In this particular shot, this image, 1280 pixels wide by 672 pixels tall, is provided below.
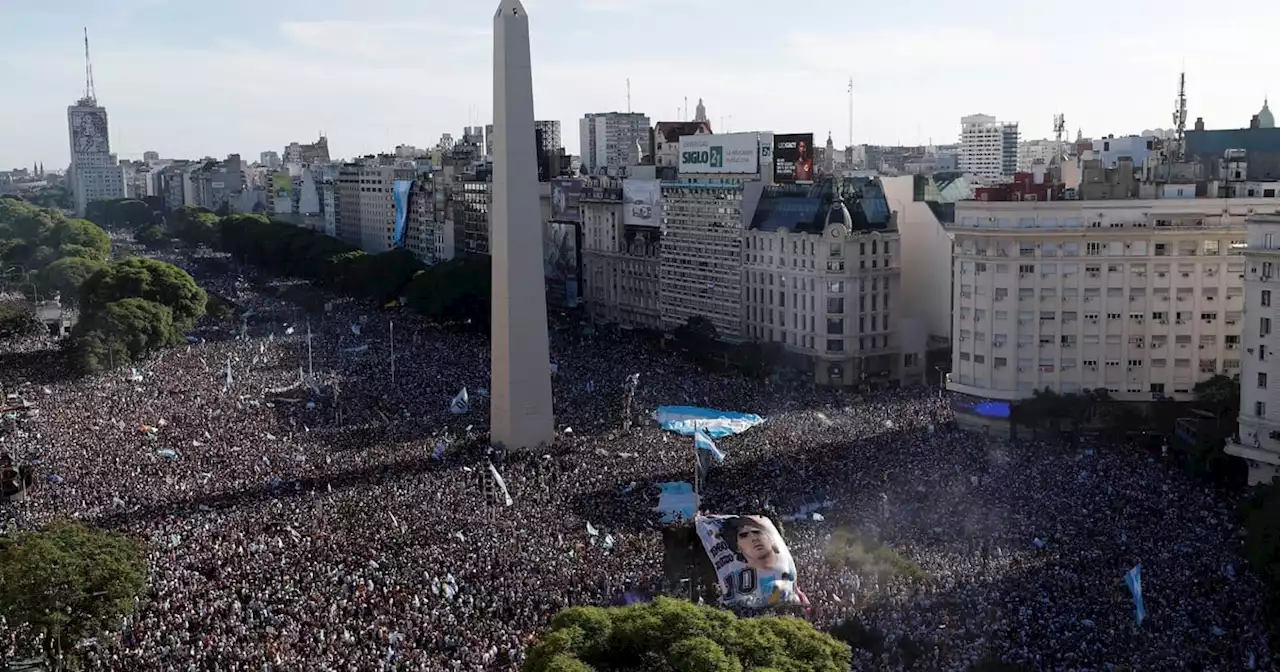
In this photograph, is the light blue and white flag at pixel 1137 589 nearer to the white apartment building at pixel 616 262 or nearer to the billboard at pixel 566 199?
the white apartment building at pixel 616 262

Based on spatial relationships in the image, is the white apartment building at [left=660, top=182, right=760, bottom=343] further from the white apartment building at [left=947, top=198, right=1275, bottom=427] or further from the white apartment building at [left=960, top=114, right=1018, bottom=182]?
the white apartment building at [left=960, top=114, right=1018, bottom=182]

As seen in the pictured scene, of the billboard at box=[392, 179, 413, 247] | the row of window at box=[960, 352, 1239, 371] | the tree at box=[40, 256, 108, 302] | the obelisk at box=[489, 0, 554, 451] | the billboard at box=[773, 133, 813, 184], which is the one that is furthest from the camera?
the billboard at box=[392, 179, 413, 247]

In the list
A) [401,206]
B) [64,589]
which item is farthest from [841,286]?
[401,206]

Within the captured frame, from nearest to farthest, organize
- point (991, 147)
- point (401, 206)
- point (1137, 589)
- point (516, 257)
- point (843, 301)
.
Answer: point (1137, 589), point (516, 257), point (843, 301), point (401, 206), point (991, 147)

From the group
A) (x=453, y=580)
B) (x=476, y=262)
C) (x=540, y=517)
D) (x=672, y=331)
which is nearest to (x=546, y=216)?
(x=476, y=262)

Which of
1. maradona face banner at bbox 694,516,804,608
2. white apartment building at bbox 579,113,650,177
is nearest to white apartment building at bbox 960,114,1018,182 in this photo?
white apartment building at bbox 579,113,650,177

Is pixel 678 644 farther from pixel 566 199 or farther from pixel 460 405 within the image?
pixel 566 199
